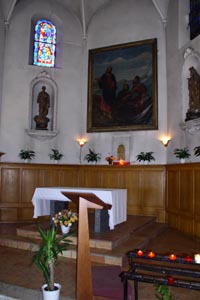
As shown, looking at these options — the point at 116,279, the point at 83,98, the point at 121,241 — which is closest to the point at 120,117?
the point at 83,98

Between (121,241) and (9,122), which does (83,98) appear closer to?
(9,122)

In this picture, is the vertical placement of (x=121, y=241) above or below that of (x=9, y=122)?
below

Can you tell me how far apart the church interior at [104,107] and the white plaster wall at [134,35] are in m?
0.04

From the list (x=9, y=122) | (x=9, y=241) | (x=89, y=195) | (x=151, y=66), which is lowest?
(x=9, y=241)

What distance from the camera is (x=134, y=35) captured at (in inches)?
455

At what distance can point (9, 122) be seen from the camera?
10.9 meters

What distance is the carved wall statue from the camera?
8.89 m

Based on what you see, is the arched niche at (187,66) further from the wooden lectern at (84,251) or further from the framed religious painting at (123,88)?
the wooden lectern at (84,251)

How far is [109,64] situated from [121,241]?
25.2ft

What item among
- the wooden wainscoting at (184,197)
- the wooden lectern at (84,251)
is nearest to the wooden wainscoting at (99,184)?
the wooden wainscoting at (184,197)

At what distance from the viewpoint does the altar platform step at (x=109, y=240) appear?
584 cm

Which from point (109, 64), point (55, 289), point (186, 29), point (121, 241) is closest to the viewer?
point (55, 289)

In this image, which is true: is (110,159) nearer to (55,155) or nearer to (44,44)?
(55,155)

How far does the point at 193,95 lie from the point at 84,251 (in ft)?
24.0
